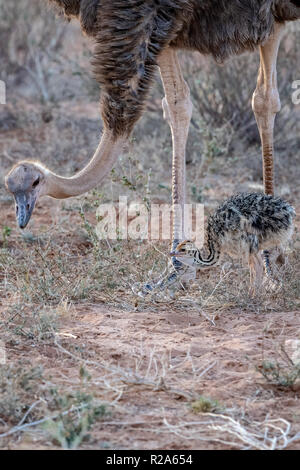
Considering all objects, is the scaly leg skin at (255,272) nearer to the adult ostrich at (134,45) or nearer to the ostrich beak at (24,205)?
the adult ostrich at (134,45)

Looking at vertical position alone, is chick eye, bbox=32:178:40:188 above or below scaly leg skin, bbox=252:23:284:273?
below

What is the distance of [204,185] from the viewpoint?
7.54 metres

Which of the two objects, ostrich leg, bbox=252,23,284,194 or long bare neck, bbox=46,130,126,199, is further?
ostrich leg, bbox=252,23,284,194

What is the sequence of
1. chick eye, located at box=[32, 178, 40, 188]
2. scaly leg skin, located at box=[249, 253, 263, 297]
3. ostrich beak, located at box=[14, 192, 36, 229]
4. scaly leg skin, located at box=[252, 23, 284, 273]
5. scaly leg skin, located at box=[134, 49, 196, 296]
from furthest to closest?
1. scaly leg skin, located at box=[252, 23, 284, 273]
2. scaly leg skin, located at box=[134, 49, 196, 296]
3. scaly leg skin, located at box=[249, 253, 263, 297]
4. chick eye, located at box=[32, 178, 40, 188]
5. ostrich beak, located at box=[14, 192, 36, 229]

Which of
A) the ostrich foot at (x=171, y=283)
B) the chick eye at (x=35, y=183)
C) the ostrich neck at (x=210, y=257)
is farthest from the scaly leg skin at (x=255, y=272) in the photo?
the chick eye at (x=35, y=183)

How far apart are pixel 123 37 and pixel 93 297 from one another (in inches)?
Answer: 60.8

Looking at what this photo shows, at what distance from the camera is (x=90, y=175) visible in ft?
15.7

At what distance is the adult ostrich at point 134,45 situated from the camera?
467cm

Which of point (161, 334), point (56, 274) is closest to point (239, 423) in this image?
point (161, 334)

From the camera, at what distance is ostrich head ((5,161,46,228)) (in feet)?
14.7

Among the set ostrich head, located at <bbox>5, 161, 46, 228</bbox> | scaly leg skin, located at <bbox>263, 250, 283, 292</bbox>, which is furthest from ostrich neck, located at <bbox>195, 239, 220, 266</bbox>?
ostrich head, located at <bbox>5, 161, 46, 228</bbox>

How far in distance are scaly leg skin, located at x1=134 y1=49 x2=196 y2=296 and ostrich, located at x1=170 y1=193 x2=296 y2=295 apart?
0.33 metres

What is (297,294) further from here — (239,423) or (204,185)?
(204,185)

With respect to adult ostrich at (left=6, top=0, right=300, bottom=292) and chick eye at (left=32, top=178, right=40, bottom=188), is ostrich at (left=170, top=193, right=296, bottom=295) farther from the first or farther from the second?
chick eye at (left=32, top=178, right=40, bottom=188)
